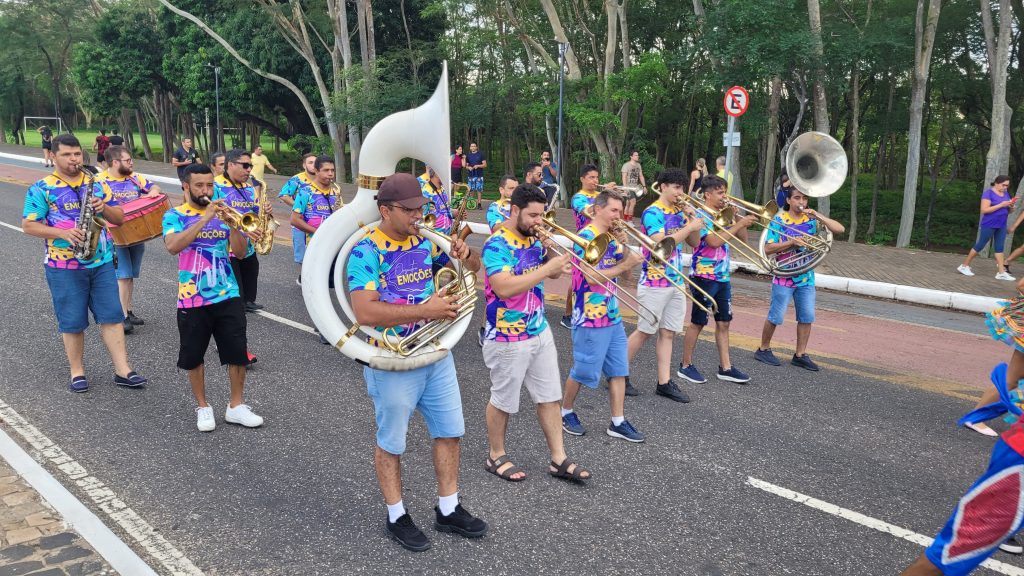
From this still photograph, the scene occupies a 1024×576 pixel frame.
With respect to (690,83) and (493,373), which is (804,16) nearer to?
(690,83)

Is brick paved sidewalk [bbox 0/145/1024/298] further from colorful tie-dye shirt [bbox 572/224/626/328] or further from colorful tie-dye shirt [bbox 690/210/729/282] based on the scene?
colorful tie-dye shirt [bbox 572/224/626/328]

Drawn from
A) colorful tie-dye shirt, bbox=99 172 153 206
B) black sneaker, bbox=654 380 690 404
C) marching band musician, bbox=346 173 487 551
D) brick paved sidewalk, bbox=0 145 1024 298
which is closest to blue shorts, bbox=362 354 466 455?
marching band musician, bbox=346 173 487 551

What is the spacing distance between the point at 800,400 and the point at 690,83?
19928mm

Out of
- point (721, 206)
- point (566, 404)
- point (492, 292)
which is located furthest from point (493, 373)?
point (721, 206)

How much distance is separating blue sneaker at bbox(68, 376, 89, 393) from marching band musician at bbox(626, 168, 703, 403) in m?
4.39

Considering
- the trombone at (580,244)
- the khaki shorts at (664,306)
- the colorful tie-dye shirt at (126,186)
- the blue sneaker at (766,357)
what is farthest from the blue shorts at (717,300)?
the colorful tie-dye shirt at (126,186)

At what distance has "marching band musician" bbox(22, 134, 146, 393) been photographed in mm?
5844

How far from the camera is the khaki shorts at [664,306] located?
6.26 meters

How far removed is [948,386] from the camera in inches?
266

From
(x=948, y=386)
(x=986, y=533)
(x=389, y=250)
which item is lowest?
(x=948, y=386)

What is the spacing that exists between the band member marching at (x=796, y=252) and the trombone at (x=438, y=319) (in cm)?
413

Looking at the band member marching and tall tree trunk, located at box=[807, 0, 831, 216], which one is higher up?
tall tree trunk, located at box=[807, 0, 831, 216]

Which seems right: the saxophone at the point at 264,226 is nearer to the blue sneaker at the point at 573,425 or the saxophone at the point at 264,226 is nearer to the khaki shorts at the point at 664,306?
the blue sneaker at the point at 573,425

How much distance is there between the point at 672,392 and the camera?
623cm
